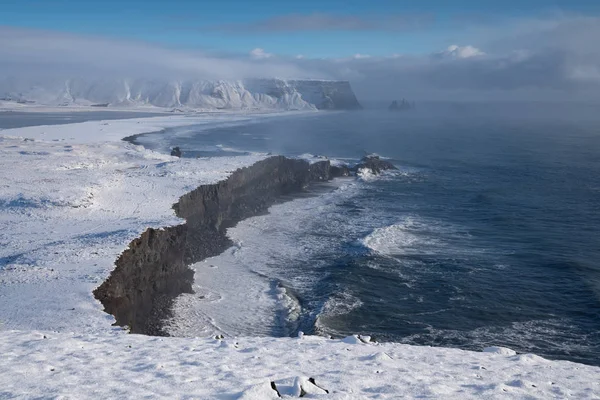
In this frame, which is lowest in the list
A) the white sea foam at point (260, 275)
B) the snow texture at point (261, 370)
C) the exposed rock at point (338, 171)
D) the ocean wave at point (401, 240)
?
the white sea foam at point (260, 275)

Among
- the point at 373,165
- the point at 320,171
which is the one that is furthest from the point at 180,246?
the point at 373,165

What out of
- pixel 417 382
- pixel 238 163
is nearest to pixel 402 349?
pixel 417 382

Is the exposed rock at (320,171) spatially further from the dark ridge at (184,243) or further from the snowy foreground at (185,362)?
the snowy foreground at (185,362)

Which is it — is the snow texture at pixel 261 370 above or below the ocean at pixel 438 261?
above

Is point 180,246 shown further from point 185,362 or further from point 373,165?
point 373,165

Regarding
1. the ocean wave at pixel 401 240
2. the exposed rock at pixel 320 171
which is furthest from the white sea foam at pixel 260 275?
the exposed rock at pixel 320 171

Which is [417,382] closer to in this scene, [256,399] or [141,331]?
[256,399]

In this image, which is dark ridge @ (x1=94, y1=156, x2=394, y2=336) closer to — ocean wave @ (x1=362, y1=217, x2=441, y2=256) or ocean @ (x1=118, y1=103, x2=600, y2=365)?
ocean @ (x1=118, y1=103, x2=600, y2=365)

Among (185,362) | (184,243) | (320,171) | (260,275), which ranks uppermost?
(185,362)

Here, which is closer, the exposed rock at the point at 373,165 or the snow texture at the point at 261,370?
the snow texture at the point at 261,370
